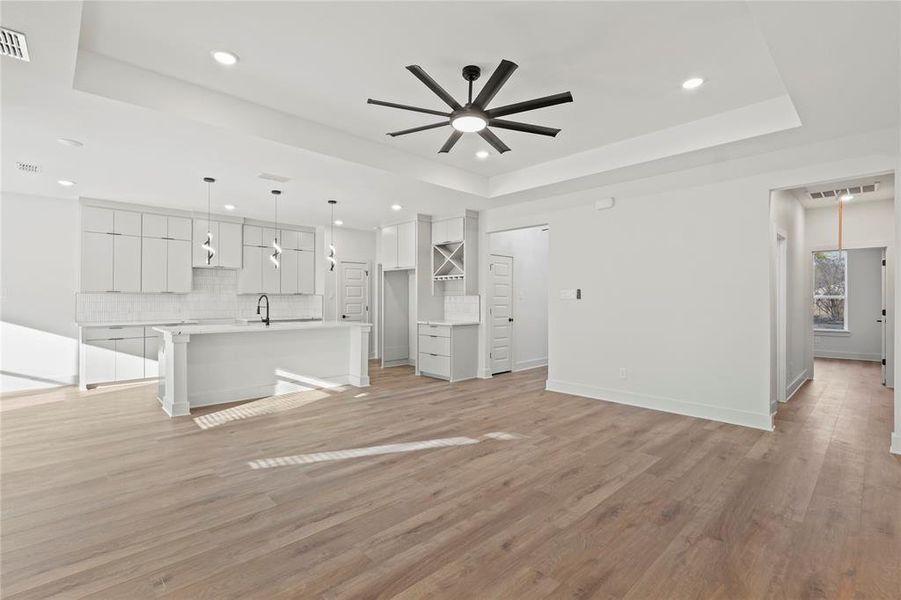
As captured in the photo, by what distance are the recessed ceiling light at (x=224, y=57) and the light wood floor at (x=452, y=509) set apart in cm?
297

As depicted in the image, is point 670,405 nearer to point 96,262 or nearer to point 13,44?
point 13,44

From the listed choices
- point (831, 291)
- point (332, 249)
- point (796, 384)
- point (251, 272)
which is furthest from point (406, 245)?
point (831, 291)

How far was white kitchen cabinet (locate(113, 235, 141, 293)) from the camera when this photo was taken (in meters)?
6.64

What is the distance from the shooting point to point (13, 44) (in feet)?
8.11

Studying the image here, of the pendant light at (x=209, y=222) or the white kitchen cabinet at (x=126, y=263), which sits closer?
the pendant light at (x=209, y=222)

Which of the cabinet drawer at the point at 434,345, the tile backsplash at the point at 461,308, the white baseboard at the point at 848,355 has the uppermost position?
the tile backsplash at the point at 461,308

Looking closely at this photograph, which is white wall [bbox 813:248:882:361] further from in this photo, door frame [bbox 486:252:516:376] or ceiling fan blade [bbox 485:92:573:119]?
ceiling fan blade [bbox 485:92:573:119]

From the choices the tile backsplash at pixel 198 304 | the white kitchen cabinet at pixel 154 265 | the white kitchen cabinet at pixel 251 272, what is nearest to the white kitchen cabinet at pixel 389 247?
the tile backsplash at pixel 198 304

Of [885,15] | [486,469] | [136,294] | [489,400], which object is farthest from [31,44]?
[136,294]

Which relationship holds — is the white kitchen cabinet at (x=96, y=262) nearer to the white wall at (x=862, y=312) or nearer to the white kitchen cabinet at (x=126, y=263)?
the white kitchen cabinet at (x=126, y=263)

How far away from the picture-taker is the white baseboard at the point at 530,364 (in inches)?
307

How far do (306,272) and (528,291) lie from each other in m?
4.23

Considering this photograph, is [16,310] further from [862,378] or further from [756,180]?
[862,378]

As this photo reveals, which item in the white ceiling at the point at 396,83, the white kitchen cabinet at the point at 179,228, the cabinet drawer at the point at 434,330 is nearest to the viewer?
the white ceiling at the point at 396,83
